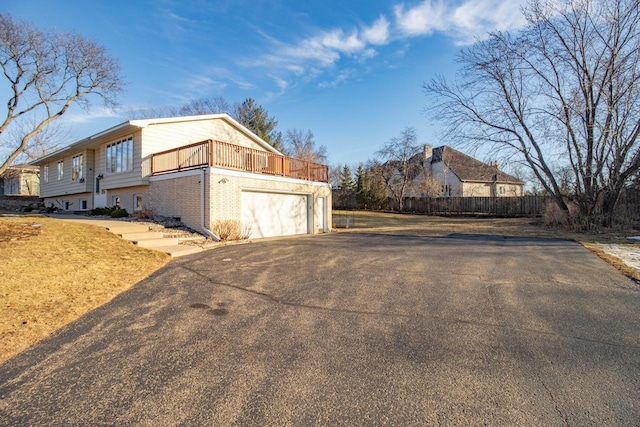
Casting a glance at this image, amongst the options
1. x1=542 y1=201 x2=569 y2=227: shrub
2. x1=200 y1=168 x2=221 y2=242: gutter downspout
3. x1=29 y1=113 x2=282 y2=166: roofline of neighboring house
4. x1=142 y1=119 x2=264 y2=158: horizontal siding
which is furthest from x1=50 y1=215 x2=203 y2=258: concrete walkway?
x1=542 y1=201 x2=569 y2=227: shrub

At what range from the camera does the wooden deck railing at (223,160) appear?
11.5 meters

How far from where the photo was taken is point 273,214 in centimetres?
1411

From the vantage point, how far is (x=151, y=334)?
364 centimetres

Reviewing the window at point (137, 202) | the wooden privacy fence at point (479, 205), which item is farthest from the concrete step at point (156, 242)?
the wooden privacy fence at point (479, 205)

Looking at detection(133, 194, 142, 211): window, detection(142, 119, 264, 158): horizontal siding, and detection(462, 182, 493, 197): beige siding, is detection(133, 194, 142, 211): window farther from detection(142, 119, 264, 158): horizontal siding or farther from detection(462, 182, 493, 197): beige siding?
detection(462, 182, 493, 197): beige siding

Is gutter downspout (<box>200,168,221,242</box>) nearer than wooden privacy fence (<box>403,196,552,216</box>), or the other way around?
gutter downspout (<box>200,168,221,242</box>)

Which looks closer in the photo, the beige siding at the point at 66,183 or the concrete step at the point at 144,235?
the concrete step at the point at 144,235

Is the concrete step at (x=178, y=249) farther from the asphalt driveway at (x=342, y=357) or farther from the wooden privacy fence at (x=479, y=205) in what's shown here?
the wooden privacy fence at (x=479, y=205)

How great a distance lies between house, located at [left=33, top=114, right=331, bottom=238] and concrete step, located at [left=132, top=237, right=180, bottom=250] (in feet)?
4.48

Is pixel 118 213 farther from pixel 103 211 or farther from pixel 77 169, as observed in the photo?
pixel 77 169

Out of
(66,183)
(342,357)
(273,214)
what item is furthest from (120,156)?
(342,357)

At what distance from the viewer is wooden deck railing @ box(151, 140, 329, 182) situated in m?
11.5

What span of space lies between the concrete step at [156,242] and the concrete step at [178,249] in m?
0.25

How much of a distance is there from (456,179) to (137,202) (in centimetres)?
3195
